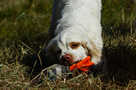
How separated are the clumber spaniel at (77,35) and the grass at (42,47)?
0.24m

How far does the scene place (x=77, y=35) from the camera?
2.85 metres

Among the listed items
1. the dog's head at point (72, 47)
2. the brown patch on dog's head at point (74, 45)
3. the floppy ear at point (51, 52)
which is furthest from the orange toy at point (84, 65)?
the floppy ear at point (51, 52)

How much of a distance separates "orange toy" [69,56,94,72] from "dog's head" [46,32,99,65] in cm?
5

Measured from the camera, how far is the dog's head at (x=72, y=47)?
276 cm

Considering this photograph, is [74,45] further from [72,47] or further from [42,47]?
[42,47]

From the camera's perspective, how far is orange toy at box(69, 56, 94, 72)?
2.78m

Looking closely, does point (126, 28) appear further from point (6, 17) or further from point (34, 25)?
point (6, 17)

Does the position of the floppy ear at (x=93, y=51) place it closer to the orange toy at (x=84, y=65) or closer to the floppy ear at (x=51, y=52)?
the orange toy at (x=84, y=65)

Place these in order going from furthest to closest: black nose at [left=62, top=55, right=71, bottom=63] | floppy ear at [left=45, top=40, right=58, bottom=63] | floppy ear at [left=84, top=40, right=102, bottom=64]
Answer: floppy ear at [left=45, top=40, right=58, bottom=63] < floppy ear at [left=84, top=40, right=102, bottom=64] < black nose at [left=62, top=55, right=71, bottom=63]

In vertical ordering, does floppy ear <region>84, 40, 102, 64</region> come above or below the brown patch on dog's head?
below

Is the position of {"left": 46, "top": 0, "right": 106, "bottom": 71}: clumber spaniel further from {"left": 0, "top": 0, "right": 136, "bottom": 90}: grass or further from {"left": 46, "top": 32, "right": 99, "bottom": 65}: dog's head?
{"left": 0, "top": 0, "right": 136, "bottom": 90}: grass

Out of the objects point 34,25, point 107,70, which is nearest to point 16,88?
point 107,70

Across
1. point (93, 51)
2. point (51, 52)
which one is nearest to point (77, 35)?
point (93, 51)

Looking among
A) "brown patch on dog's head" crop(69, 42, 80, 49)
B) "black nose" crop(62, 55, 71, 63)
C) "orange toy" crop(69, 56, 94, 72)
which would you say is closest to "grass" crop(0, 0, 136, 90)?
"orange toy" crop(69, 56, 94, 72)
